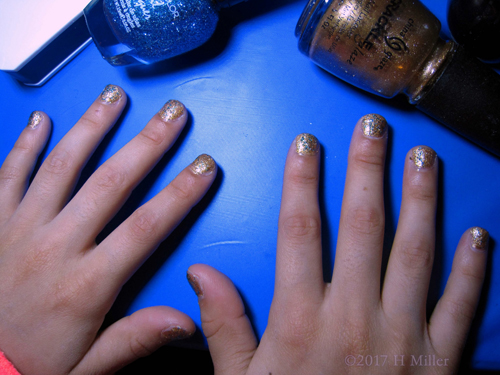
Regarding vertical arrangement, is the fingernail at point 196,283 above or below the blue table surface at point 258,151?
below

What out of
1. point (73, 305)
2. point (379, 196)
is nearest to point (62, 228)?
point (73, 305)

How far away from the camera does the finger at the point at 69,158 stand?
54 centimetres

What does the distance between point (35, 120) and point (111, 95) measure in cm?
16

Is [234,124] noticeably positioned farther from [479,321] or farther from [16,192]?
[479,321]

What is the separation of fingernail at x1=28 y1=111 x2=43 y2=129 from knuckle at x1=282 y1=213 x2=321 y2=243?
492mm

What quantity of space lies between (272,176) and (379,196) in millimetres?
180

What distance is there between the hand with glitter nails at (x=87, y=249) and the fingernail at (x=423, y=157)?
0.33 meters

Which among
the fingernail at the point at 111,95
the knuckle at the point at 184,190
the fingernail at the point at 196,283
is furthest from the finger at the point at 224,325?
the fingernail at the point at 111,95

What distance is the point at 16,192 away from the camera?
572 mm

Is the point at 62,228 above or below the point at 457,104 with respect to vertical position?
below

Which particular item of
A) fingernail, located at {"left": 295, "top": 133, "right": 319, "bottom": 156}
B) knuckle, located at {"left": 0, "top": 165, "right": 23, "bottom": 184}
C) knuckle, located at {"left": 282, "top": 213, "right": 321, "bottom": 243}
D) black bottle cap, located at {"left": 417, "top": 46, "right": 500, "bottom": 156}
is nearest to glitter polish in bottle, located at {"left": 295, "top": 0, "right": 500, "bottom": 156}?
black bottle cap, located at {"left": 417, "top": 46, "right": 500, "bottom": 156}

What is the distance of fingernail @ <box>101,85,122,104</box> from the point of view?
0.55 metres

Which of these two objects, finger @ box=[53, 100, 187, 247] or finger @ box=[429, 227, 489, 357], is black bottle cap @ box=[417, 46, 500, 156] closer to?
finger @ box=[429, 227, 489, 357]

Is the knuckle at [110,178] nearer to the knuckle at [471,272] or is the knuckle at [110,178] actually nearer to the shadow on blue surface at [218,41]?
the shadow on blue surface at [218,41]
